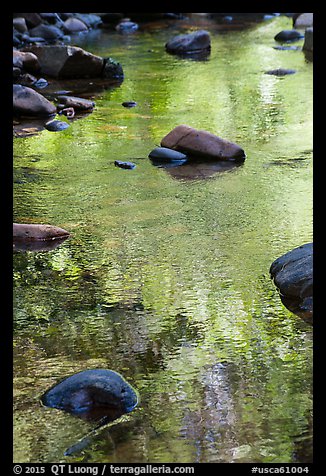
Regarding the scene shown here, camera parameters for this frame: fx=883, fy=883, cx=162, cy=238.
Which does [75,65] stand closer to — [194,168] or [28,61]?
[28,61]

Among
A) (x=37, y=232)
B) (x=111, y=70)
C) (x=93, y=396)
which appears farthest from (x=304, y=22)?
(x=93, y=396)

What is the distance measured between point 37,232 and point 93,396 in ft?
6.13

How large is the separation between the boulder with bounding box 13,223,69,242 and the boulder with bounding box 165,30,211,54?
813 centimetres

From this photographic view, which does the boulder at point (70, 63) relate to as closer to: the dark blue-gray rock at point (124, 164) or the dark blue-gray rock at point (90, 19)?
the dark blue-gray rock at point (124, 164)

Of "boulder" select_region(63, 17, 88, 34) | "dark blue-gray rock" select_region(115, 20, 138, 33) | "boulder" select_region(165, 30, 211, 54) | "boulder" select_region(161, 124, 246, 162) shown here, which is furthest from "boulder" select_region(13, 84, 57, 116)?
"dark blue-gray rock" select_region(115, 20, 138, 33)

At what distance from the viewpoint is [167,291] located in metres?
4.15

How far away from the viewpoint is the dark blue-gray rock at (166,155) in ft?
21.6

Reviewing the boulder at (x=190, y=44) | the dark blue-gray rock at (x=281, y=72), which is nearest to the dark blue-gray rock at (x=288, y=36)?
the boulder at (x=190, y=44)

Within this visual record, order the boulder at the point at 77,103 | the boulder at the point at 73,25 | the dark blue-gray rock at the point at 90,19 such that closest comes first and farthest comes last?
the boulder at the point at 77,103 < the boulder at the point at 73,25 < the dark blue-gray rock at the point at 90,19

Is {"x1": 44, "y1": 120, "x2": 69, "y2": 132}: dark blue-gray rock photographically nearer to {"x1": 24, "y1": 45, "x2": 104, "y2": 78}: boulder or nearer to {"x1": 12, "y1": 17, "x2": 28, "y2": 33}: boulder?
{"x1": 24, "y1": 45, "x2": 104, "y2": 78}: boulder

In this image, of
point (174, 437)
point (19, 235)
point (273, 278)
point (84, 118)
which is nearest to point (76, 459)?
point (174, 437)

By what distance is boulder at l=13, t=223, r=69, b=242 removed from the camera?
484 centimetres

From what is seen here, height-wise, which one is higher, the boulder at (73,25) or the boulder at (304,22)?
the boulder at (73,25)

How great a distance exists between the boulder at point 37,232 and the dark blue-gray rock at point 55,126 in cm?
280
